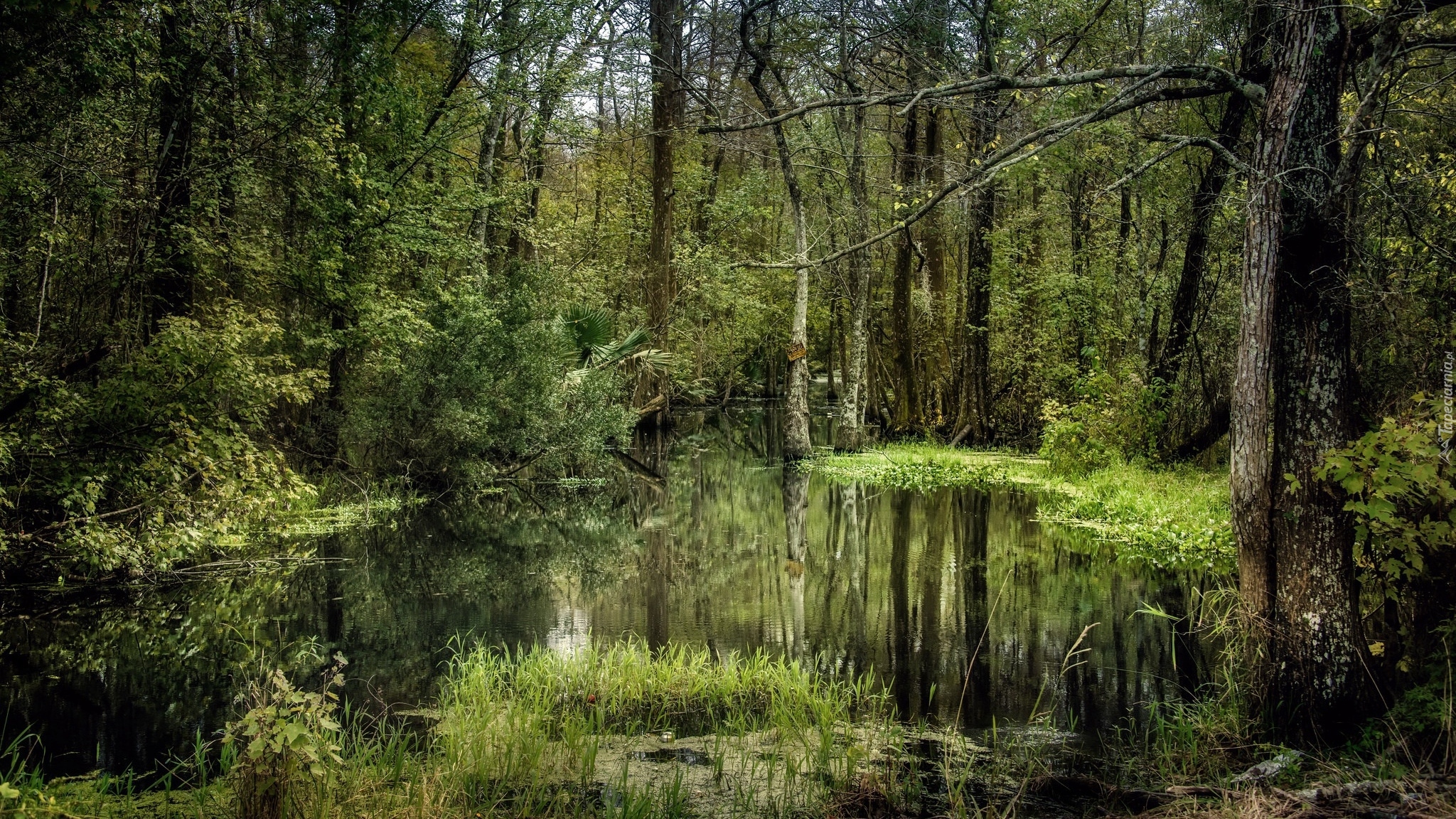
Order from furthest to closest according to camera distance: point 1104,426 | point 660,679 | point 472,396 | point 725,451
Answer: point 725,451, point 472,396, point 1104,426, point 660,679

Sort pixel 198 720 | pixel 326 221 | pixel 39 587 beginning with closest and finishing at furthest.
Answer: pixel 198 720 → pixel 39 587 → pixel 326 221

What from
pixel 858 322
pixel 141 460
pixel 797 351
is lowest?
pixel 141 460

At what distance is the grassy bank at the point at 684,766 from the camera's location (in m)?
3.63

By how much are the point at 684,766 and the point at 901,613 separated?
3.82m

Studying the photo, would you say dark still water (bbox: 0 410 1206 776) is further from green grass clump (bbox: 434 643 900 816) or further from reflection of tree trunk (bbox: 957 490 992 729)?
green grass clump (bbox: 434 643 900 816)

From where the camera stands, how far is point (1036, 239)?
24.8 metres

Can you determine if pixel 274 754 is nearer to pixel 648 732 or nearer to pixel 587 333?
pixel 648 732

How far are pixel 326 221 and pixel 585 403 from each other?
225 inches

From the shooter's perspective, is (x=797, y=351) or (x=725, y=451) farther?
(x=725, y=451)

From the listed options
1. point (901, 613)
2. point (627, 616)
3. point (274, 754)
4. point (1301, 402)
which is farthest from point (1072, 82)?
point (627, 616)

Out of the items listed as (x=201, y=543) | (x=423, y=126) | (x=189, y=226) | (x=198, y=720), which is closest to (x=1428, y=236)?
(x=198, y=720)

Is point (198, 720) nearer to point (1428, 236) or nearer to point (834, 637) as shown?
point (834, 637)

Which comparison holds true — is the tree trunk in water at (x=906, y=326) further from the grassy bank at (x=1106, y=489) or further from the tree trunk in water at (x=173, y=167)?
the tree trunk in water at (x=173, y=167)

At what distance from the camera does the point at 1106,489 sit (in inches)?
518
